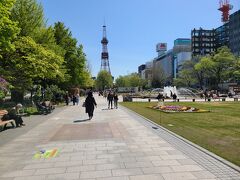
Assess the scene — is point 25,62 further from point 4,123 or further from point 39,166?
point 39,166

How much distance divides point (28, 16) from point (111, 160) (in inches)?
1099

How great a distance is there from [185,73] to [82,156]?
342 feet

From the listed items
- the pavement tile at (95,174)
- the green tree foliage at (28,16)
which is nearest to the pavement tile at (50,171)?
the pavement tile at (95,174)

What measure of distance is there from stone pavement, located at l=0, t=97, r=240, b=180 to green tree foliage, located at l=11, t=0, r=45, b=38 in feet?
71.3

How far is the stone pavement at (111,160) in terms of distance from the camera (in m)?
7.89

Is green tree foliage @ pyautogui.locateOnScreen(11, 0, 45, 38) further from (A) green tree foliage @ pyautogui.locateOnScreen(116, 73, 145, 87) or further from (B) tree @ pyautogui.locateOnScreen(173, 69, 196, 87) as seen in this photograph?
(A) green tree foliage @ pyautogui.locateOnScreen(116, 73, 145, 87)

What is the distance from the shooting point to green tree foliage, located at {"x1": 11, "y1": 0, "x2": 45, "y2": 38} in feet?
110

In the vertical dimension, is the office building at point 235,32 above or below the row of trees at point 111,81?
above

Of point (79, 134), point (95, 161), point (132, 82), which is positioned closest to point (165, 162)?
point (95, 161)

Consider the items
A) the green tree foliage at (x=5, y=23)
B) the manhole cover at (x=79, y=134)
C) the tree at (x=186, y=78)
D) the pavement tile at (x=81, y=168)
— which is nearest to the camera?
the pavement tile at (x=81, y=168)

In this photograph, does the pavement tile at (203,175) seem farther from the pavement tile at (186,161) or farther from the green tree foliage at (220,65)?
the green tree foliage at (220,65)

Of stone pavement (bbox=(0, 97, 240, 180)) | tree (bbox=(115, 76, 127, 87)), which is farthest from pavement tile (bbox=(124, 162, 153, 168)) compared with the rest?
tree (bbox=(115, 76, 127, 87))

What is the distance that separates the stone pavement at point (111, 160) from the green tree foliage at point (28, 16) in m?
21.7

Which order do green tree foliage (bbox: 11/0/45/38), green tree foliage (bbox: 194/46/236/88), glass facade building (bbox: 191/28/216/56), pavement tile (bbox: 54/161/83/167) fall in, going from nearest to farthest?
pavement tile (bbox: 54/161/83/167)
green tree foliage (bbox: 11/0/45/38)
green tree foliage (bbox: 194/46/236/88)
glass facade building (bbox: 191/28/216/56)
